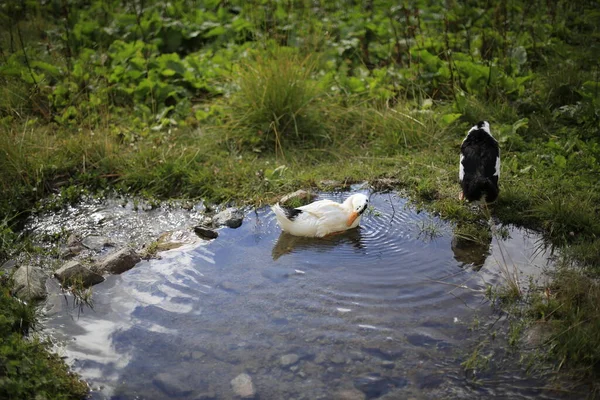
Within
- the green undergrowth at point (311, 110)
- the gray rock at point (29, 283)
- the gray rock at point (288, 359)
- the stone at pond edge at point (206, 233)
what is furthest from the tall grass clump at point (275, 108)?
the gray rock at point (288, 359)

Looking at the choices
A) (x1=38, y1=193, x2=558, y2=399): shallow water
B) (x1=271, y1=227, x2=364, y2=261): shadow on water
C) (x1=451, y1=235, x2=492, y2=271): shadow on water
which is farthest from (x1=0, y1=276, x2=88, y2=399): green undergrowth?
(x1=451, y1=235, x2=492, y2=271): shadow on water

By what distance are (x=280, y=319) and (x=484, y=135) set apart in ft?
9.18

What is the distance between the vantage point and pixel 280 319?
13.2 ft

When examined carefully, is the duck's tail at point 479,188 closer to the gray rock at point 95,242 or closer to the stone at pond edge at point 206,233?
the stone at pond edge at point 206,233

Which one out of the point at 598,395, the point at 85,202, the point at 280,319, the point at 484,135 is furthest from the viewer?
the point at 85,202

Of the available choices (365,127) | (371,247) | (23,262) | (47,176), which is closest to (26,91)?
(47,176)

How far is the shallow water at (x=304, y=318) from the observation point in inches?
138

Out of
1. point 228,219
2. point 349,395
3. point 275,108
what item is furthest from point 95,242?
point 349,395

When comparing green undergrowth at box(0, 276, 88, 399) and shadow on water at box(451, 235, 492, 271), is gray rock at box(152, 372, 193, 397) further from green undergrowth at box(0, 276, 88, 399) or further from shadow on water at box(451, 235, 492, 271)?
shadow on water at box(451, 235, 492, 271)

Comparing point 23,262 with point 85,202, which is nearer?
point 23,262

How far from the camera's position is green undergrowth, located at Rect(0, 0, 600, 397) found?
5855 millimetres

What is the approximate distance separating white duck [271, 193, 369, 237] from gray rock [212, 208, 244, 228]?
0.50 meters

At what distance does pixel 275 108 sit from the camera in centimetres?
691

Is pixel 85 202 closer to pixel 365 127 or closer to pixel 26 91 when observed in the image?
pixel 26 91
